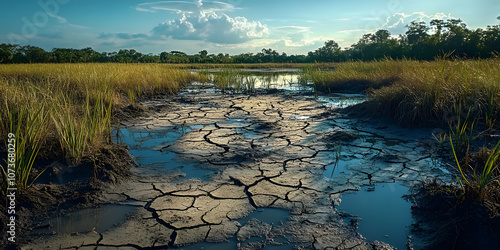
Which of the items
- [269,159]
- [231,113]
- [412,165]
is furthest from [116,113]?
[412,165]

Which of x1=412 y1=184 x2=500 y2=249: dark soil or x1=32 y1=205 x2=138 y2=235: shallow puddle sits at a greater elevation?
x1=412 y1=184 x2=500 y2=249: dark soil

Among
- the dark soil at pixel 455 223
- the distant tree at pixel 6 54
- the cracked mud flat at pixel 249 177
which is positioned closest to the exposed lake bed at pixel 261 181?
the cracked mud flat at pixel 249 177

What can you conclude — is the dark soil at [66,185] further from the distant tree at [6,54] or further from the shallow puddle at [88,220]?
the distant tree at [6,54]

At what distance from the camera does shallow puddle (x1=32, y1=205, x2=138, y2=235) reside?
236cm

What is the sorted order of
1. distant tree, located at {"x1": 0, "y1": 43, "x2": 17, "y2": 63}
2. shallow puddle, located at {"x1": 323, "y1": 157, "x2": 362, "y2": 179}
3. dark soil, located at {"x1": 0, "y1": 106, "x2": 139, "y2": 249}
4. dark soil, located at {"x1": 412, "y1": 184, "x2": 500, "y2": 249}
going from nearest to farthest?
dark soil, located at {"x1": 412, "y1": 184, "x2": 500, "y2": 249} < dark soil, located at {"x1": 0, "y1": 106, "x2": 139, "y2": 249} < shallow puddle, located at {"x1": 323, "y1": 157, "x2": 362, "y2": 179} < distant tree, located at {"x1": 0, "y1": 43, "x2": 17, "y2": 63}

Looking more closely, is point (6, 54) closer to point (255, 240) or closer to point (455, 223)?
point (255, 240)

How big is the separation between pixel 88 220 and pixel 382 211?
7.46ft

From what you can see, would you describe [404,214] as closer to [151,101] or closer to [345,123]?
[345,123]

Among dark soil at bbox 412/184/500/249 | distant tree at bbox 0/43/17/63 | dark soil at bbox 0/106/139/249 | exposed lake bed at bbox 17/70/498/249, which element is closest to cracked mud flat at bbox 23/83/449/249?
exposed lake bed at bbox 17/70/498/249

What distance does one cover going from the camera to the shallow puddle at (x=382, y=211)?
7.54 ft

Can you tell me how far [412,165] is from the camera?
146 inches

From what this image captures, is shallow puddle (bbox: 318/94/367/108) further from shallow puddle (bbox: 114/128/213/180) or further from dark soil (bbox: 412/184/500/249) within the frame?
dark soil (bbox: 412/184/500/249)

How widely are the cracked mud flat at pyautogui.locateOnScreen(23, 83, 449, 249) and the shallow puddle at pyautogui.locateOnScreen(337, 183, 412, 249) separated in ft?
0.30

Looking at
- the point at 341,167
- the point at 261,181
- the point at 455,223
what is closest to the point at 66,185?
the point at 261,181
